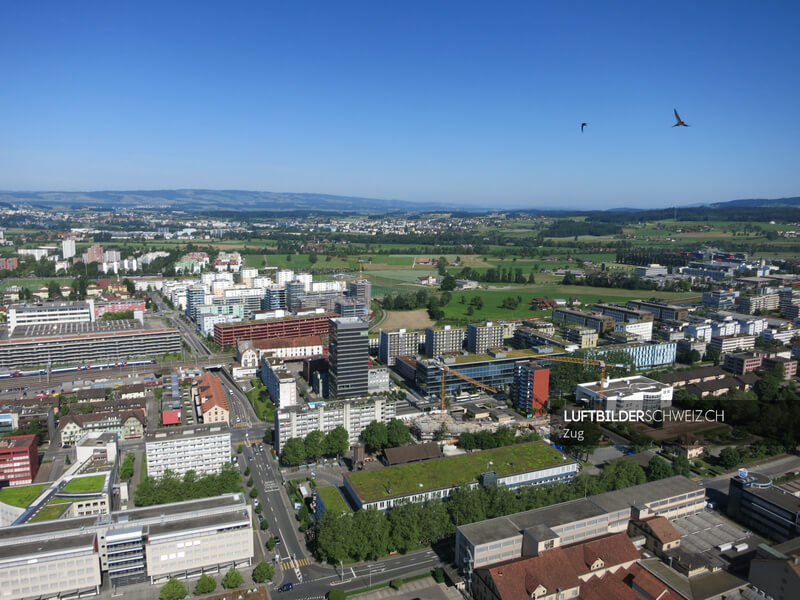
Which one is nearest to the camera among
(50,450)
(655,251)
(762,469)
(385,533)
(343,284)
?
(385,533)

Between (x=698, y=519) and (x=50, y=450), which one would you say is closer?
(x=698, y=519)

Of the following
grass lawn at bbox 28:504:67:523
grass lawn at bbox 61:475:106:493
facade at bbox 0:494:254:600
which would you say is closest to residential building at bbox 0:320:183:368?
grass lawn at bbox 61:475:106:493

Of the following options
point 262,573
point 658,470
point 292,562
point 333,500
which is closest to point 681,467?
point 658,470

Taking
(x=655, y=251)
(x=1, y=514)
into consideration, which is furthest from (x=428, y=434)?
(x=655, y=251)

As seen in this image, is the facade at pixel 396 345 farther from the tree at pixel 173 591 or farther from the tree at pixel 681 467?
the tree at pixel 173 591

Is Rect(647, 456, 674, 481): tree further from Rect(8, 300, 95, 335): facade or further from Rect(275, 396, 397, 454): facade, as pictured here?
Rect(8, 300, 95, 335): facade

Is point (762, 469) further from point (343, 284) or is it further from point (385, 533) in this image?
point (343, 284)
